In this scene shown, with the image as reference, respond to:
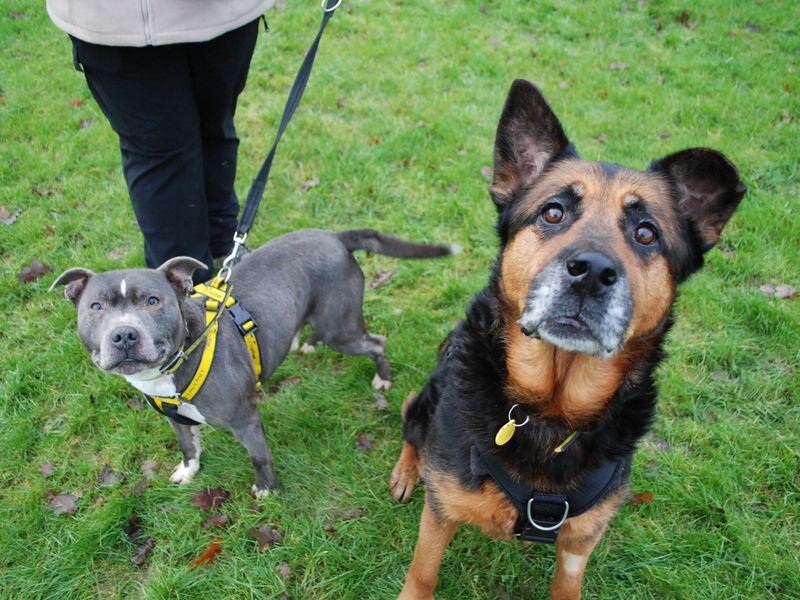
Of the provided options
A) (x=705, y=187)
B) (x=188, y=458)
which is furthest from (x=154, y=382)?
(x=705, y=187)

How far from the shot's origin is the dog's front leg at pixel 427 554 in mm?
2850

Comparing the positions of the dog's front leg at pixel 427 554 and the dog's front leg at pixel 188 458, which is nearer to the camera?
the dog's front leg at pixel 427 554

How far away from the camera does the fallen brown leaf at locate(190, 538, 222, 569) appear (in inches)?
131

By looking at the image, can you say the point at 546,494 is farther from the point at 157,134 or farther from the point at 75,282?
the point at 157,134

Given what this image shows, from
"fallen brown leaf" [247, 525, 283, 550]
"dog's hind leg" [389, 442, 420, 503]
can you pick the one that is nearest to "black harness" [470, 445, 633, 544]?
"dog's hind leg" [389, 442, 420, 503]

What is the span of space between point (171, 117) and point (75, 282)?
3.81 ft

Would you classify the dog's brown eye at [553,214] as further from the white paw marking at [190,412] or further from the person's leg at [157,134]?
the person's leg at [157,134]

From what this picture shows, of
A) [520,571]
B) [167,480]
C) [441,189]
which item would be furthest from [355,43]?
[520,571]

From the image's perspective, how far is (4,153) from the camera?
628cm

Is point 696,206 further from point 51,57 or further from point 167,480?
point 51,57

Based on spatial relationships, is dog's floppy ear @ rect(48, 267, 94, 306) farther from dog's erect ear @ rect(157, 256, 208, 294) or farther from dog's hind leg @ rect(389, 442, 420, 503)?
dog's hind leg @ rect(389, 442, 420, 503)

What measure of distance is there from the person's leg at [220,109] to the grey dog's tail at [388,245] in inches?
49.0

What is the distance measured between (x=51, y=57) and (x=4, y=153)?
243 centimetres

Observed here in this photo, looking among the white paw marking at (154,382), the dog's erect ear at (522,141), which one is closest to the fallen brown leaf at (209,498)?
the white paw marking at (154,382)
